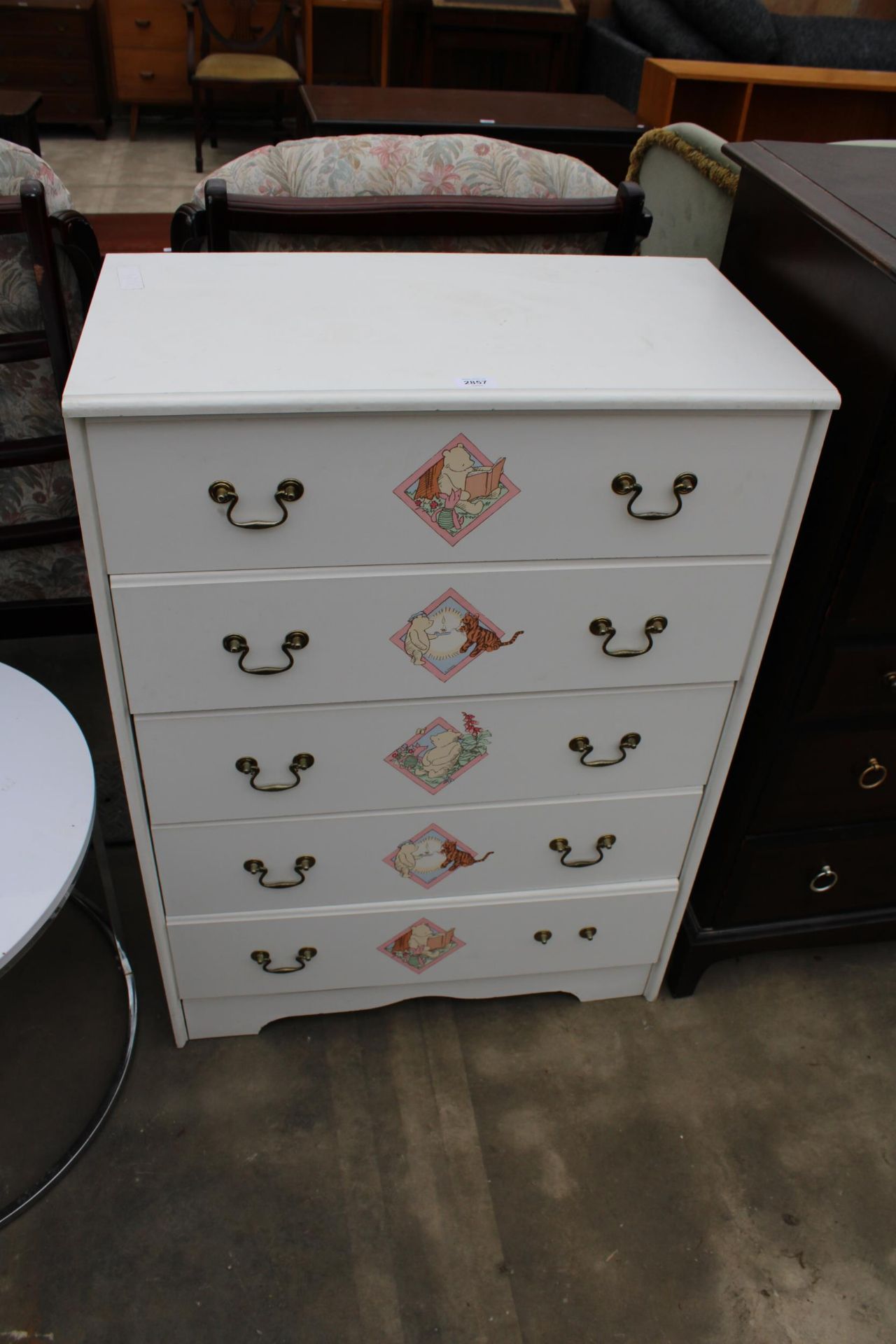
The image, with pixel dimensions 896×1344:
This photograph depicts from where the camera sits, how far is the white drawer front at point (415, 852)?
1.31 m

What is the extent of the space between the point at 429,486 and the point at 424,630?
0.18 metres

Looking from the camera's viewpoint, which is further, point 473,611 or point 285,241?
point 285,241

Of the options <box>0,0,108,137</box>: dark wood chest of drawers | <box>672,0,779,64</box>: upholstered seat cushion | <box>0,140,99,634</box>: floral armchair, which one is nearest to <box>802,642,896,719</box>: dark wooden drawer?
<box>0,140,99,634</box>: floral armchair

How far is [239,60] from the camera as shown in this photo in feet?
15.5

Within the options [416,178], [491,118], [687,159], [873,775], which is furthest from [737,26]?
[873,775]

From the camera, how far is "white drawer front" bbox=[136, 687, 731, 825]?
3.94 feet

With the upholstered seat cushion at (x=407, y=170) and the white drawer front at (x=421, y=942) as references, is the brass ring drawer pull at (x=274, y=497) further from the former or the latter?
the upholstered seat cushion at (x=407, y=170)

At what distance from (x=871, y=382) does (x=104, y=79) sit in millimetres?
5351

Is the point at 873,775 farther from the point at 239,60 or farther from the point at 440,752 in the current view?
the point at 239,60

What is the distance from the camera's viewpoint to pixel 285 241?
1574 mm

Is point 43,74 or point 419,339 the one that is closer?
point 419,339

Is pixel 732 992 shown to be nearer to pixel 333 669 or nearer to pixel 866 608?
pixel 866 608

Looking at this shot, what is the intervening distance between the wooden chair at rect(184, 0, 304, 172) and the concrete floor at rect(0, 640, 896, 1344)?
14.3 feet

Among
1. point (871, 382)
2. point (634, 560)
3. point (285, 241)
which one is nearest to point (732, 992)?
point (634, 560)
